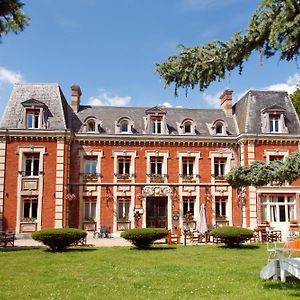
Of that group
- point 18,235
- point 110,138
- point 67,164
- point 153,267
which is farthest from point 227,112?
point 153,267

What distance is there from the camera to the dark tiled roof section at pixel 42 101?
25.5 meters

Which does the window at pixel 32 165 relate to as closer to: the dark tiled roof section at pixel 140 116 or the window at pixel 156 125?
the dark tiled roof section at pixel 140 116

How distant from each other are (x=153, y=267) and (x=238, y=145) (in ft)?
52.9

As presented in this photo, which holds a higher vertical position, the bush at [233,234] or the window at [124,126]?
the window at [124,126]

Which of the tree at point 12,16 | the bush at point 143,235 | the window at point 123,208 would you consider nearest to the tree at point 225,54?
the tree at point 12,16

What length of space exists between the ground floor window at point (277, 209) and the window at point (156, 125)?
319 inches

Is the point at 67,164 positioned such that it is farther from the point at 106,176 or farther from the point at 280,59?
the point at 280,59

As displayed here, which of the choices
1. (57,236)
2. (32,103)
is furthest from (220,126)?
(57,236)

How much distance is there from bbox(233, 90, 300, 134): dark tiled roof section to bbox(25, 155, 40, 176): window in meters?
13.6

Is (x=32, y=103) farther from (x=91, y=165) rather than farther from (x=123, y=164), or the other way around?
(x=123, y=164)

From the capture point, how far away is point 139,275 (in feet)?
36.1

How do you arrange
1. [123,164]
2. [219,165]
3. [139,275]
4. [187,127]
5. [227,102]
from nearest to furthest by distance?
1. [139,275]
2. [123,164]
3. [219,165]
4. [187,127]
5. [227,102]

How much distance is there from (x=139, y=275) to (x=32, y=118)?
17.1 metres

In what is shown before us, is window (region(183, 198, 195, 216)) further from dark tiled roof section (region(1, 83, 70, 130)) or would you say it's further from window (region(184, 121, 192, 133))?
dark tiled roof section (region(1, 83, 70, 130))
